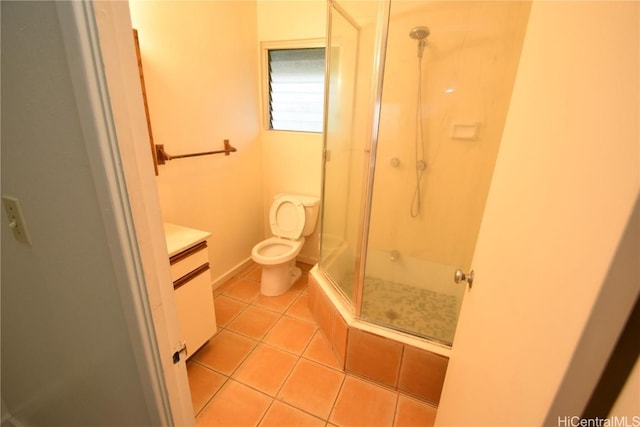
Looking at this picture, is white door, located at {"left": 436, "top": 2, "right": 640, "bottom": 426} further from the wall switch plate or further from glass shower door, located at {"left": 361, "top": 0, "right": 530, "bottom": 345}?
the wall switch plate

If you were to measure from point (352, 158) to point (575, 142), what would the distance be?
5.27 feet

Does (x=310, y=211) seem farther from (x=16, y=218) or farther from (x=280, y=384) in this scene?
(x=16, y=218)

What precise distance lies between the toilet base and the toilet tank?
37 centimetres

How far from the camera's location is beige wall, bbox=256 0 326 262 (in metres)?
2.19

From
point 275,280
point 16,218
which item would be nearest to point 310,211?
point 275,280

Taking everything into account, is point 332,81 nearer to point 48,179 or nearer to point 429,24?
point 429,24

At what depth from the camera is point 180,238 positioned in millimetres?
1483

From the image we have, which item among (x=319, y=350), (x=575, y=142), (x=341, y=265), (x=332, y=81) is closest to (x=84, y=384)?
(x=319, y=350)

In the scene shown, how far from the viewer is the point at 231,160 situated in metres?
2.34

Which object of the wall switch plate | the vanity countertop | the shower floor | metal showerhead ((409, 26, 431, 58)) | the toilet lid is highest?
A: metal showerhead ((409, 26, 431, 58))

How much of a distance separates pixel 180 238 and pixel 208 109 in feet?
3.55

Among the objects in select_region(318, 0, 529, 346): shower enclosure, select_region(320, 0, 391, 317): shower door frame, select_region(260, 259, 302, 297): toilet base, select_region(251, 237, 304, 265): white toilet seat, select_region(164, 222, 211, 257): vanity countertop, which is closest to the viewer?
select_region(164, 222, 211, 257): vanity countertop

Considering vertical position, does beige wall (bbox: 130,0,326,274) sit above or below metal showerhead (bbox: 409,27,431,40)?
below

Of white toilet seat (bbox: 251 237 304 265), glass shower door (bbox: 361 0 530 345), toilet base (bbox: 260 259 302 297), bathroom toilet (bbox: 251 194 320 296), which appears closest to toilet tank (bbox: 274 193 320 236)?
bathroom toilet (bbox: 251 194 320 296)
